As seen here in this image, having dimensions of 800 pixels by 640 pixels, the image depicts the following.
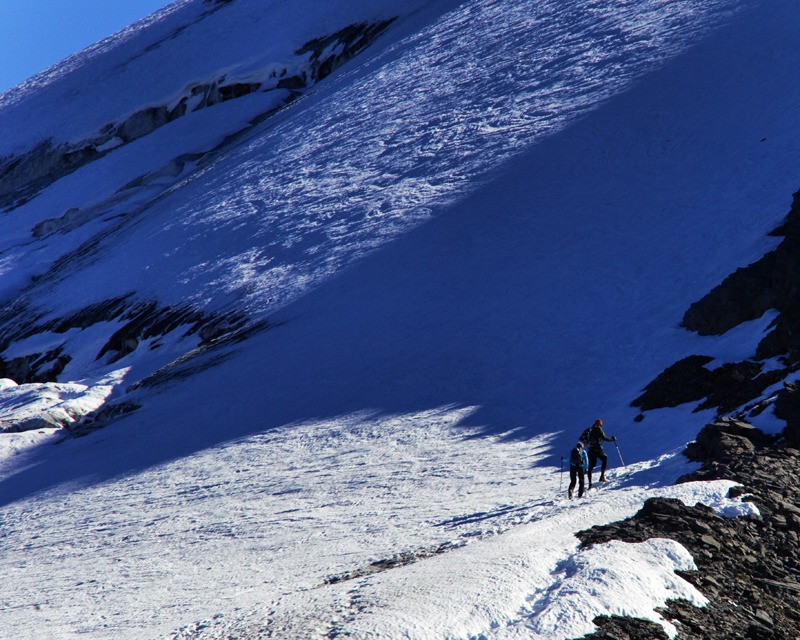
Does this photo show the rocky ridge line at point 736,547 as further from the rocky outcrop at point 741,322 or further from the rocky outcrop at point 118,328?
the rocky outcrop at point 118,328

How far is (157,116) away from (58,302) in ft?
76.8

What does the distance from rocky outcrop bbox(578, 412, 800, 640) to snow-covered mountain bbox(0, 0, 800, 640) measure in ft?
0.87

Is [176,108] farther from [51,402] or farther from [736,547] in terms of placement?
[736,547]

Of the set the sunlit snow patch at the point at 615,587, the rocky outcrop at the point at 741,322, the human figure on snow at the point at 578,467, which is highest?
the sunlit snow patch at the point at 615,587

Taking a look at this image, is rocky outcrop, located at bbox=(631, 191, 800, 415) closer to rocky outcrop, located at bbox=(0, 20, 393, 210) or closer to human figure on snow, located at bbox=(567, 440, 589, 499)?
human figure on snow, located at bbox=(567, 440, 589, 499)

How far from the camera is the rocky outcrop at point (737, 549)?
906 cm

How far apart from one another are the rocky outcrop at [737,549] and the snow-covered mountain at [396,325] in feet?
0.87

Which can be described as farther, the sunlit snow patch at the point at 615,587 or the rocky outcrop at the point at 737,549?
the rocky outcrop at the point at 737,549

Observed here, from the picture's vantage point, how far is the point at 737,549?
10516mm

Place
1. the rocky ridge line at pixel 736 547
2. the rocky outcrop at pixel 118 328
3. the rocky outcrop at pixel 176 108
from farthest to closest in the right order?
the rocky outcrop at pixel 176 108 → the rocky outcrop at pixel 118 328 → the rocky ridge line at pixel 736 547

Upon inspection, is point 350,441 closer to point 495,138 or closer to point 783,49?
point 495,138

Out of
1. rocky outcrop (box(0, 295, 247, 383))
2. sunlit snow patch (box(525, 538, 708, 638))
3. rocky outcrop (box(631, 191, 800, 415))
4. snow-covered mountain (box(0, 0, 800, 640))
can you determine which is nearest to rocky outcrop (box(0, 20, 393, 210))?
snow-covered mountain (box(0, 0, 800, 640))

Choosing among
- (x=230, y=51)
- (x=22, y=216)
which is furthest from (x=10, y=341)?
(x=230, y=51)

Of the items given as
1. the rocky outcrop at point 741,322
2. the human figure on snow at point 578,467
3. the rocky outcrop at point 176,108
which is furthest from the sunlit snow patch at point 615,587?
the rocky outcrop at point 176,108
